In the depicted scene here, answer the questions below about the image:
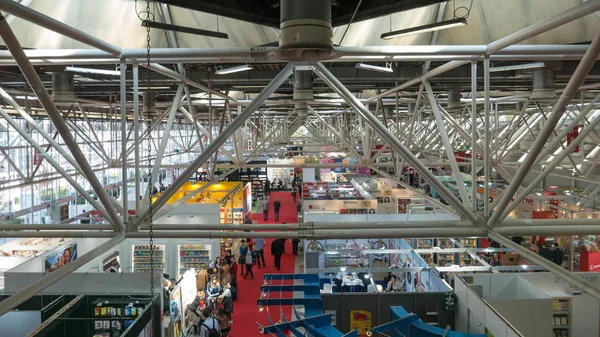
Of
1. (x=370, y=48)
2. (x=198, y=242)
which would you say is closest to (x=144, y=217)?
(x=370, y=48)

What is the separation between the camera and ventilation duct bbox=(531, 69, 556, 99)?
8078 mm

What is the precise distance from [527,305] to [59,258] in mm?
12566

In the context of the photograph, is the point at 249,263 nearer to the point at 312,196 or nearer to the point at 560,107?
the point at 312,196

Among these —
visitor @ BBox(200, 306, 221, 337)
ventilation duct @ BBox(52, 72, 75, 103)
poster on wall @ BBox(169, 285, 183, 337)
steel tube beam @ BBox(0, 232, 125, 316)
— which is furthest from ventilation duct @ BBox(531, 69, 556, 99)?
poster on wall @ BBox(169, 285, 183, 337)

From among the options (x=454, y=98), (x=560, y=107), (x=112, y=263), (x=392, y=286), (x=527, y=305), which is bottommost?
(x=392, y=286)

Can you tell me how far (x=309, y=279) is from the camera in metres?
11.6

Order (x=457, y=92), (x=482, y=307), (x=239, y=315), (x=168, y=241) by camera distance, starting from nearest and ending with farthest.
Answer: (x=482, y=307), (x=457, y=92), (x=239, y=315), (x=168, y=241)

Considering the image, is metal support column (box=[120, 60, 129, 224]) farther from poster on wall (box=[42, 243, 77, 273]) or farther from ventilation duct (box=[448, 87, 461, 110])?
poster on wall (box=[42, 243, 77, 273])

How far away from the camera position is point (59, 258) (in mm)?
14469

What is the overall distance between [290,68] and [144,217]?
89.9 inches

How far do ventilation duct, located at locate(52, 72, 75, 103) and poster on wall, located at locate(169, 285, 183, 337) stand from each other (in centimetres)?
546

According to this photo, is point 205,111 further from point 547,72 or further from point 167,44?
point 547,72

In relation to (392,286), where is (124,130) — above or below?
above

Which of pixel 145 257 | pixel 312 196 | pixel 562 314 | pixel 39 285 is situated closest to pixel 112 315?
pixel 145 257
